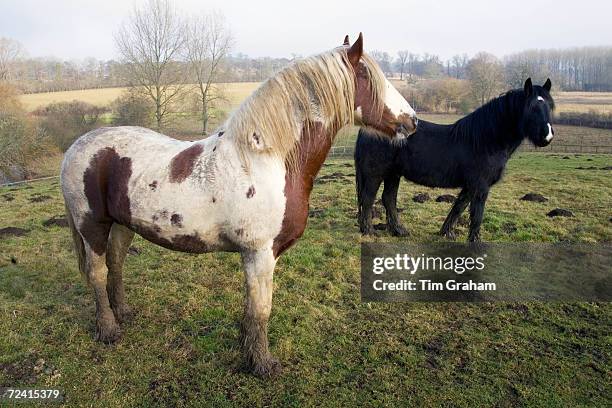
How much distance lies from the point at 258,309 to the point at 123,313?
178 cm

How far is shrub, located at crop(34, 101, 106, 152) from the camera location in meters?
21.1

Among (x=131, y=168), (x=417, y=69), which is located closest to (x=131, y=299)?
(x=131, y=168)

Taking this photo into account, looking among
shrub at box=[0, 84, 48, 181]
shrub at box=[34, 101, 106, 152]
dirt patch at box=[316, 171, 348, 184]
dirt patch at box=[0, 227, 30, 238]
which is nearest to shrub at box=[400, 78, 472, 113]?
dirt patch at box=[316, 171, 348, 184]

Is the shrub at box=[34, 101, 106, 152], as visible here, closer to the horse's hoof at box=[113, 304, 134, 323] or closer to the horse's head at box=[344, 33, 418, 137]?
the horse's hoof at box=[113, 304, 134, 323]

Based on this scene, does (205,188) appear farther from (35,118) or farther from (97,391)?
(35,118)

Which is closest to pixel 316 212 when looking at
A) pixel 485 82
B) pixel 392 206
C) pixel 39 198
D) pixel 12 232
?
pixel 392 206

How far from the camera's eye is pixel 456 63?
2813 inches

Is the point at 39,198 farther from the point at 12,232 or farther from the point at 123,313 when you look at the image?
the point at 123,313

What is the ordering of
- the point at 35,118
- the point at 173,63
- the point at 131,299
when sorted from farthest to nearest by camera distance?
the point at 173,63
the point at 35,118
the point at 131,299

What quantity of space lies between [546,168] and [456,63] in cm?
6431

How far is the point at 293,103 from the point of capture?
2941mm

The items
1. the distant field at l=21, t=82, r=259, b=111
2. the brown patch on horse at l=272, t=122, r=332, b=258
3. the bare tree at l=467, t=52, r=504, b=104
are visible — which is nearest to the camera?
the brown patch on horse at l=272, t=122, r=332, b=258

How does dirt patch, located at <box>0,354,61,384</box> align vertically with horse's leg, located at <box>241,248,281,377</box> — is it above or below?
below

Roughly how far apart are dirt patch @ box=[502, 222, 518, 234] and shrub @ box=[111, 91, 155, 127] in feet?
72.8
